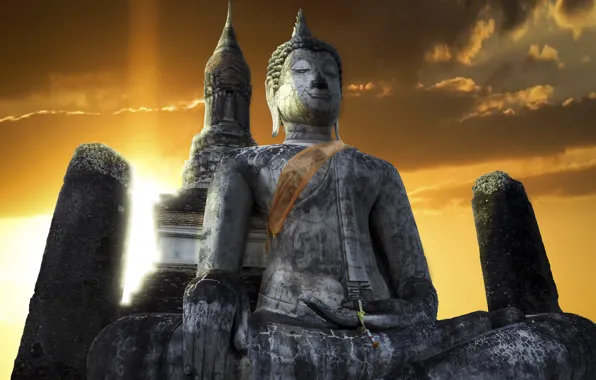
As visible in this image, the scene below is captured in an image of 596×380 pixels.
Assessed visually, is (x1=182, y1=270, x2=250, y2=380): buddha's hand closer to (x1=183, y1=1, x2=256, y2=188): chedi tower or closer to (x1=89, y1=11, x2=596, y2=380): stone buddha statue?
(x1=89, y1=11, x2=596, y2=380): stone buddha statue

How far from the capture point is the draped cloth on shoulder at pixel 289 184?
3.60m

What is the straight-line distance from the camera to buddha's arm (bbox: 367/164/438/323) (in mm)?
3525

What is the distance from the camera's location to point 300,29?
425 cm

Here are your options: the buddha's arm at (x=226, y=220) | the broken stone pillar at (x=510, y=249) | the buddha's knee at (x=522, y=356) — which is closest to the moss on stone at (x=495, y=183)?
the broken stone pillar at (x=510, y=249)

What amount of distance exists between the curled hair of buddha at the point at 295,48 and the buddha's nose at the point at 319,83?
0.25 m

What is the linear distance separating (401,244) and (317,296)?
0.77 m

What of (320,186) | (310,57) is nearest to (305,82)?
(310,57)

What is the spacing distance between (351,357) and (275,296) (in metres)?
0.65

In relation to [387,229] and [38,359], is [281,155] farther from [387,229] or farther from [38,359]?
[38,359]

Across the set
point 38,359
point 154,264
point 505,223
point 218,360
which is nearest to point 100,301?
point 38,359

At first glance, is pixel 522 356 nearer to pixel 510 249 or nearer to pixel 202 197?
pixel 510 249

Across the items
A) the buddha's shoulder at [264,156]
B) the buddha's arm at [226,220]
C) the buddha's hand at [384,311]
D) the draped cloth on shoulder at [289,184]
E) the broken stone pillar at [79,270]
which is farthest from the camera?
the broken stone pillar at [79,270]

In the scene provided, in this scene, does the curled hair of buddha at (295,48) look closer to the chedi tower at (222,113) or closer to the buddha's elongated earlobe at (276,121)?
the buddha's elongated earlobe at (276,121)

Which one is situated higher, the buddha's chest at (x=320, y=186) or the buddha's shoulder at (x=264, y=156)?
the buddha's shoulder at (x=264, y=156)
